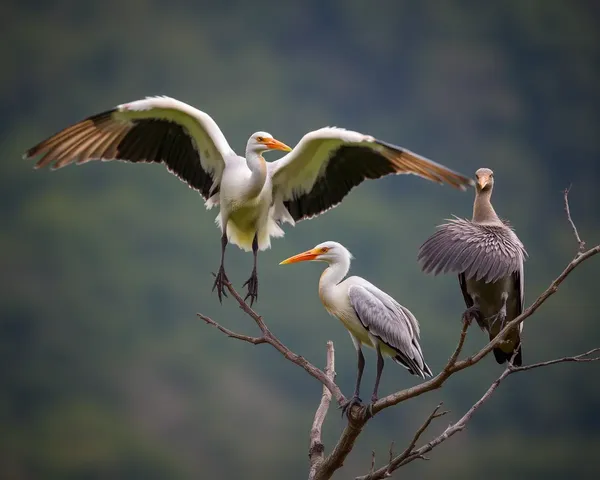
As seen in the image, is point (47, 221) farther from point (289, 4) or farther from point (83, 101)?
point (289, 4)

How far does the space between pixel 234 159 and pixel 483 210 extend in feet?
6.50

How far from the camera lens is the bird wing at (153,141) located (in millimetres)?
8523

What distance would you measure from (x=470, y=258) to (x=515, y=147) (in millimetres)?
78206

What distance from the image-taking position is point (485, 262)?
24.4ft

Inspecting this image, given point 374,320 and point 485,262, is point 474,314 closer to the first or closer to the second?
point 485,262

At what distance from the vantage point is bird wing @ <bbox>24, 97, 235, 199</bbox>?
28.0ft

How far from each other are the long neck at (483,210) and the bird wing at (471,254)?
1.51 ft

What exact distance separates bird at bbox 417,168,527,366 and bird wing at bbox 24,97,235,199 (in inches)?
81.1

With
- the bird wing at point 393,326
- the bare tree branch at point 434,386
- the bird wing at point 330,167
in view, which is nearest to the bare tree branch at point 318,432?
the bare tree branch at point 434,386

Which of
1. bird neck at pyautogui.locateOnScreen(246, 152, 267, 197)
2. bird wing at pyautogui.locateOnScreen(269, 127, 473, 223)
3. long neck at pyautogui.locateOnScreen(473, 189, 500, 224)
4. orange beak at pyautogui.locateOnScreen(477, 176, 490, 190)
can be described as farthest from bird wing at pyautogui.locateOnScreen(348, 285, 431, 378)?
bird neck at pyautogui.locateOnScreen(246, 152, 267, 197)

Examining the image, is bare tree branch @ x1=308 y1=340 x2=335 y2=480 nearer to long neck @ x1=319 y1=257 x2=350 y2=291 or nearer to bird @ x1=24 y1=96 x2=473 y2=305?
long neck @ x1=319 y1=257 x2=350 y2=291

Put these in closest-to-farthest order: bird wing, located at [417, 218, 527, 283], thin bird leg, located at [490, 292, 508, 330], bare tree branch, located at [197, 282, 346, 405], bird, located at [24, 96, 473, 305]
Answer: bare tree branch, located at [197, 282, 346, 405]
bird wing, located at [417, 218, 527, 283]
thin bird leg, located at [490, 292, 508, 330]
bird, located at [24, 96, 473, 305]

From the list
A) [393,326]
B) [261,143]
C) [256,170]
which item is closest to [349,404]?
[393,326]

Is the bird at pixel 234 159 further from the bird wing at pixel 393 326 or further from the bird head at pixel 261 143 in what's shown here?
the bird wing at pixel 393 326
